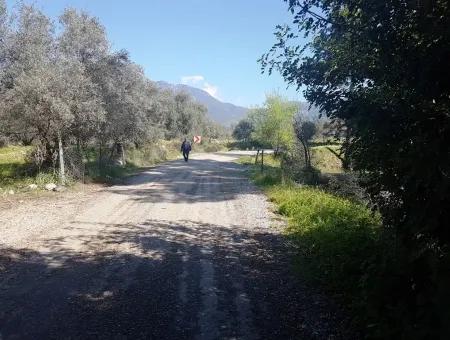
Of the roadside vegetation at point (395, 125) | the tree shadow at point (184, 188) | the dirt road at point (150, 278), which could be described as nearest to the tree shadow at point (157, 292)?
the dirt road at point (150, 278)

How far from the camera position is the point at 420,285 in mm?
3959

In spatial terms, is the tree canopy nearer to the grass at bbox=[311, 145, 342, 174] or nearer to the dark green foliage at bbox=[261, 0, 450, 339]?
the dark green foliage at bbox=[261, 0, 450, 339]

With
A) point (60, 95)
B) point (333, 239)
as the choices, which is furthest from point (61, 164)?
point (333, 239)

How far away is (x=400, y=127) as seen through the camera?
3.87 metres

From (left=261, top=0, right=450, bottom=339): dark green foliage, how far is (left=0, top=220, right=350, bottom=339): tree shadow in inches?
54.3

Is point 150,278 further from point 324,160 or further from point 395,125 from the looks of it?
point 324,160

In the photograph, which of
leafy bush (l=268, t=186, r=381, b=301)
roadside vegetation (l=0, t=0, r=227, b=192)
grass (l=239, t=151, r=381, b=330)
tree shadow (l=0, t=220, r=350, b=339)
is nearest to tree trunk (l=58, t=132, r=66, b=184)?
roadside vegetation (l=0, t=0, r=227, b=192)

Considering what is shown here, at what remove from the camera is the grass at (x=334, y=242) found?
6.07 metres

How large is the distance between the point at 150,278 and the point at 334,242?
3.45 metres

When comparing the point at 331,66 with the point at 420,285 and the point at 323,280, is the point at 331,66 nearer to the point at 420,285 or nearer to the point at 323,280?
the point at 420,285

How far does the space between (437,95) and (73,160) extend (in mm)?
17478

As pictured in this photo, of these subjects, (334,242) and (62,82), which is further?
(62,82)

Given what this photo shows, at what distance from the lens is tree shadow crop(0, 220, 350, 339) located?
5156 millimetres

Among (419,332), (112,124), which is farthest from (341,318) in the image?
(112,124)
